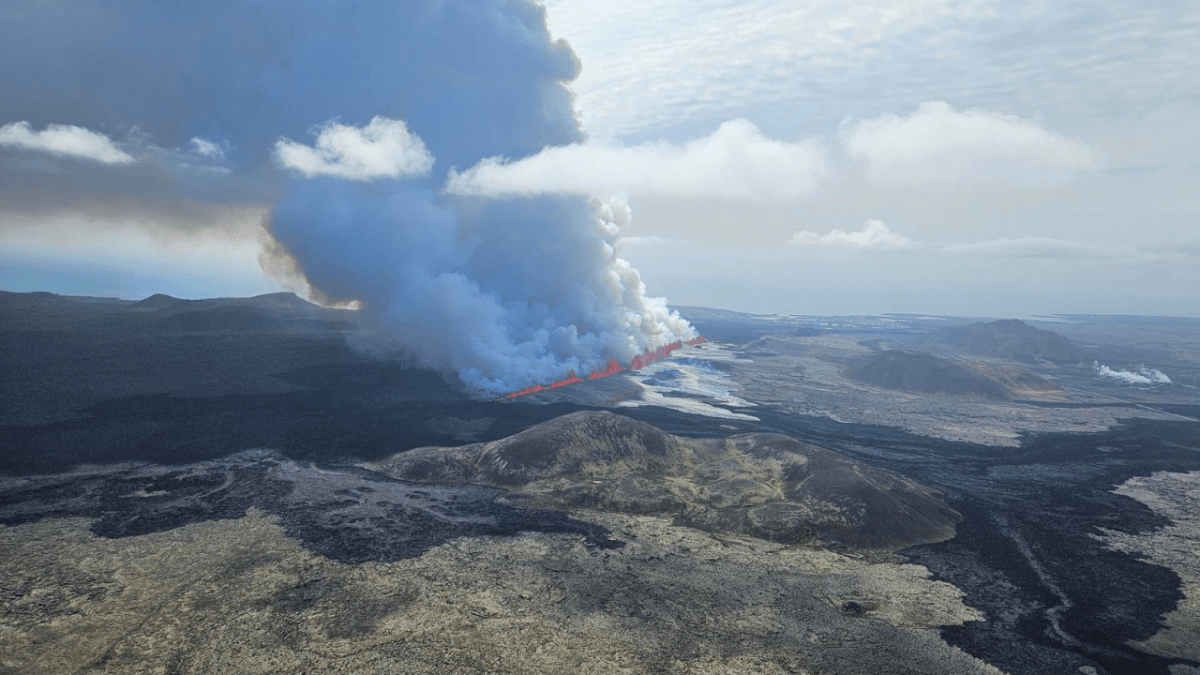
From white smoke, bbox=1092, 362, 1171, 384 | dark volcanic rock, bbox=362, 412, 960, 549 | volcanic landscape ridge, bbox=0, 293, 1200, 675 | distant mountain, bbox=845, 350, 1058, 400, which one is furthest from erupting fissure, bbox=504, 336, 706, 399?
white smoke, bbox=1092, 362, 1171, 384

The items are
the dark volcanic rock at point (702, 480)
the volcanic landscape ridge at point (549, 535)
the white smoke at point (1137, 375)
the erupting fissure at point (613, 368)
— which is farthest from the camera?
the white smoke at point (1137, 375)

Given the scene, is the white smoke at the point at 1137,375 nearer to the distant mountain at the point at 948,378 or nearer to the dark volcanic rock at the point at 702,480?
the distant mountain at the point at 948,378

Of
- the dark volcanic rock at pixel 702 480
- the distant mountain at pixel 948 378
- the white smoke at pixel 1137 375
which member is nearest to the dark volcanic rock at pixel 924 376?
the distant mountain at pixel 948 378

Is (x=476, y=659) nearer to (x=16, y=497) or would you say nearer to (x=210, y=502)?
(x=210, y=502)

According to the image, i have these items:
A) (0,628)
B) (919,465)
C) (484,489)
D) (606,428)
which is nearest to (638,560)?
(484,489)

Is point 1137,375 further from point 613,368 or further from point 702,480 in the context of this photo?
point 702,480

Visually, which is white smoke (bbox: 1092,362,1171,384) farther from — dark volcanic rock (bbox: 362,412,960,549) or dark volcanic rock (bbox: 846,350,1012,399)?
dark volcanic rock (bbox: 362,412,960,549)

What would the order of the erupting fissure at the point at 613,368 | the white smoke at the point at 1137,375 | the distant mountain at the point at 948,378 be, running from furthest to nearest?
the white smoke at the point at 1137,375 → the distant mountain at the point at 948,378 → the erupting fissure at the point at 613,368
